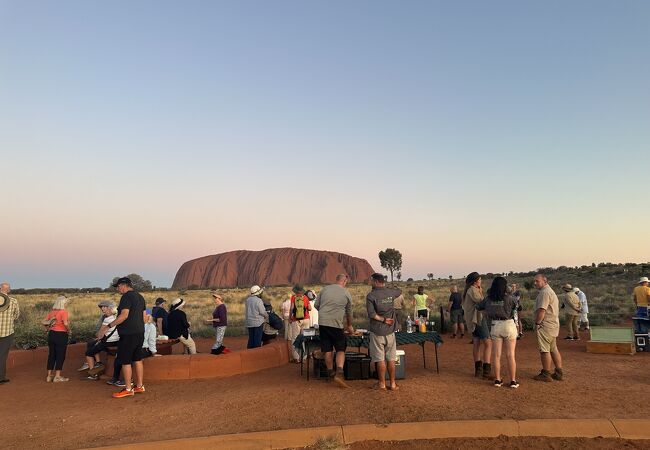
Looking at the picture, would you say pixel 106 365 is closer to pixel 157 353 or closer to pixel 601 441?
pixel 157 353

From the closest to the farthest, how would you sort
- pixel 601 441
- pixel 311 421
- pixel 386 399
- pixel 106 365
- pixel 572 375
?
pixel 601 441 < pixel 311 421 < pixel 386 399 < pixel 572 375 < pixel 106 365

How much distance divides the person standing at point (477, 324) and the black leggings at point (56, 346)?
292 inches

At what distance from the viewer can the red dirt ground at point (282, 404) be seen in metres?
5.74

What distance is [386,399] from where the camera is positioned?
21.2 feet

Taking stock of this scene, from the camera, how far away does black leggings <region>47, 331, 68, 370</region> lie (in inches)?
348

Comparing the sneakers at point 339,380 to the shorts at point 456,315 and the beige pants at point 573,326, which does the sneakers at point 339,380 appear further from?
the beige pants at point 573,326

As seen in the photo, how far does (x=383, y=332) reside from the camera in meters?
7.05

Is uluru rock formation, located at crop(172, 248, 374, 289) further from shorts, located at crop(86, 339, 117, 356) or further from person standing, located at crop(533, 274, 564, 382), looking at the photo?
person standing, located at crop(533, 274, 564, 382)

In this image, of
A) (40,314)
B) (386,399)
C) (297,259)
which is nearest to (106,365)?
(386,399)

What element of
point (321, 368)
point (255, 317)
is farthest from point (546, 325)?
point (255, 317)

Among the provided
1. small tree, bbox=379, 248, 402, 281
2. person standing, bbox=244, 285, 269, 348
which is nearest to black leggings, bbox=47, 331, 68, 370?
person standing, bbox=244, 285, 269, 348

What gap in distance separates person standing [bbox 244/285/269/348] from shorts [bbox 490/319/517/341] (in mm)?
4840

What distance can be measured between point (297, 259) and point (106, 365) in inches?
5414

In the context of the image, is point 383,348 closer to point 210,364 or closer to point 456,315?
point 210,364
